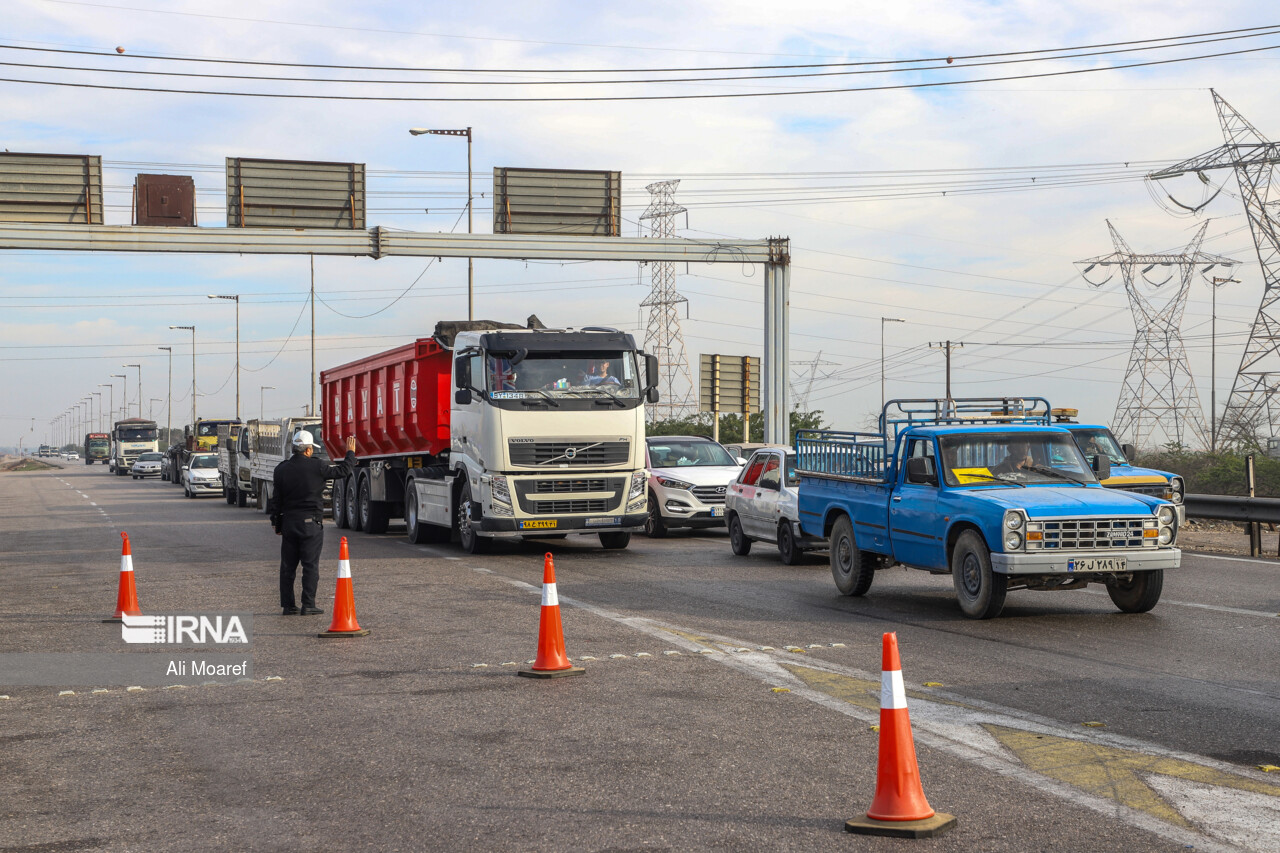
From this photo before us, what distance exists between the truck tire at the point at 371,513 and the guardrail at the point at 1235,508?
1433 cm

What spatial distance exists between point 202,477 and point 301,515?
1525 inches

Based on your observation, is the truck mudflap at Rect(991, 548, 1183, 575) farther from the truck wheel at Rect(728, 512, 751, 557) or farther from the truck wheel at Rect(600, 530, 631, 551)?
the truck wheel at Rect(600, 530, 631, 551)

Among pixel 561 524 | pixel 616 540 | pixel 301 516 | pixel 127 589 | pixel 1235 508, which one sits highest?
pixel 301 516

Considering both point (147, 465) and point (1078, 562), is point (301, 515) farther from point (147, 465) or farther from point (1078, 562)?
point (147, 465)

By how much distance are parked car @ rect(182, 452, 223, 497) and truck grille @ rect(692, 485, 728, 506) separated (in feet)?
99.0

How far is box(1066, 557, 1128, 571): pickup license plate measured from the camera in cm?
1136

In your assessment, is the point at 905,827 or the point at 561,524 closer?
the point at 905,827

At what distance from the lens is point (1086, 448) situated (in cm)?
→ 1767

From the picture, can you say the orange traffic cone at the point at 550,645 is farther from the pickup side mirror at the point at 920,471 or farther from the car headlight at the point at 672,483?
the car headlight at the point at 672,483

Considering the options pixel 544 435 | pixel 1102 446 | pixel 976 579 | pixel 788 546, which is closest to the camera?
pixel 976 579

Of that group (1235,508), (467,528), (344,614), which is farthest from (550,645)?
(1235,508)

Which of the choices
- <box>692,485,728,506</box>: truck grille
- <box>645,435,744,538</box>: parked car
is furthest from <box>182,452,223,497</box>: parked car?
<box>692,485,728,506</box>: truck grille

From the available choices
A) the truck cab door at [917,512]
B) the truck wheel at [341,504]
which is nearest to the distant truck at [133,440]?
the truck wheel at [341,504]

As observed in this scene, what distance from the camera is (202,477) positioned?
49.1m
